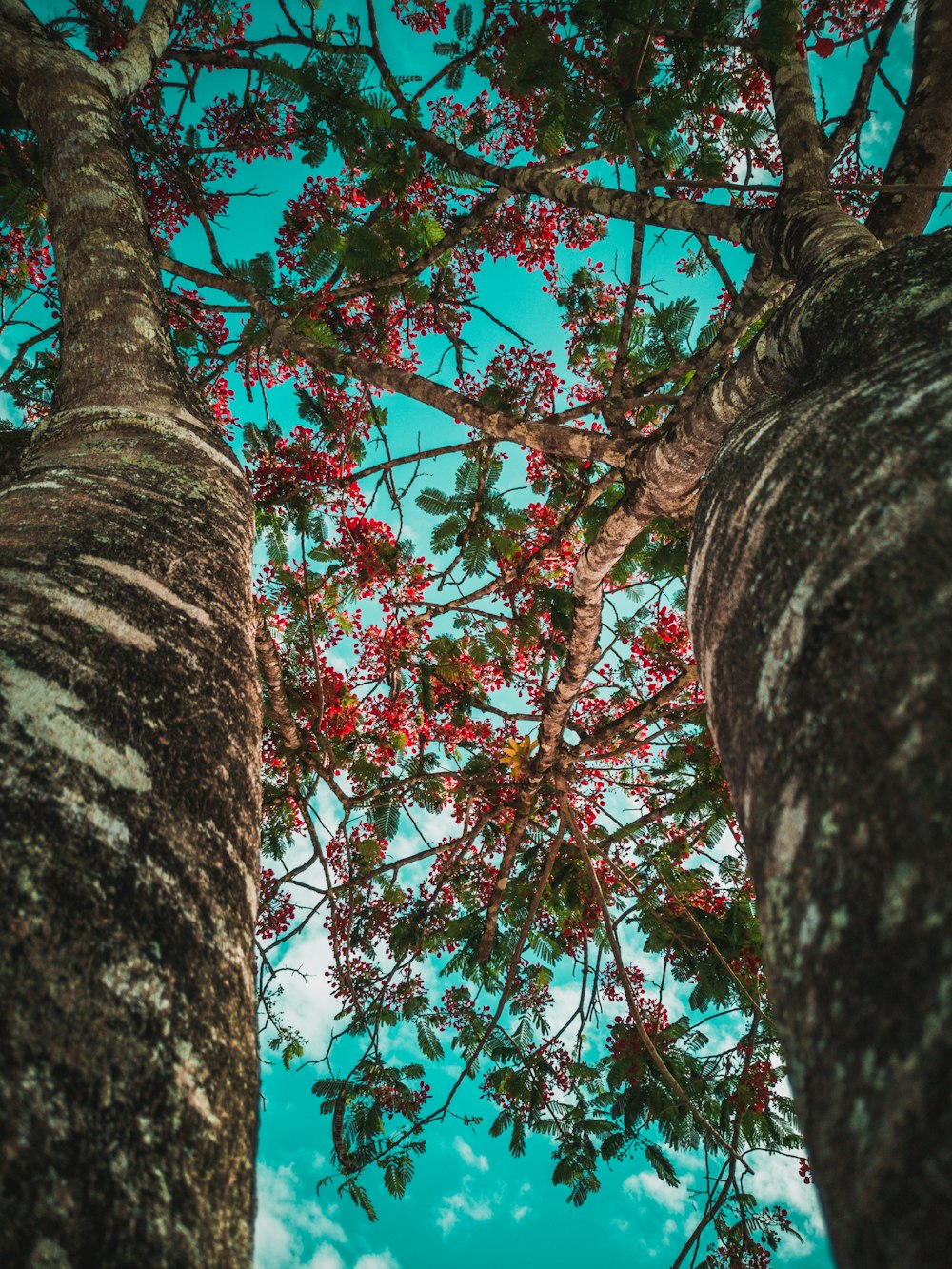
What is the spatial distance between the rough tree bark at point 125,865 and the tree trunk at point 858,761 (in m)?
0.45

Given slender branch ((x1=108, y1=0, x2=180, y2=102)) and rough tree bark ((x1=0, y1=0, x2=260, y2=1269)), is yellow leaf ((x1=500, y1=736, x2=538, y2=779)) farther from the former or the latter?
slender branch ((x1=108, y1=0, x2=180, y2=102))

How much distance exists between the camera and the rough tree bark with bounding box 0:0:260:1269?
17.4 inches

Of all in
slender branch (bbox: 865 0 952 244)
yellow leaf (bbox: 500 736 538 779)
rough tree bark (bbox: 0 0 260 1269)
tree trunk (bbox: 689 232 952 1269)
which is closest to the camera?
tree trunk (bbox: 689 232 952 1269)

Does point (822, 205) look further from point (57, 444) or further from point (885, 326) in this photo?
point (57, 444)

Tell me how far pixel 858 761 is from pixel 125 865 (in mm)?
610

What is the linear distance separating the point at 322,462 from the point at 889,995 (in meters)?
3.77

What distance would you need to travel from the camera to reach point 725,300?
419cm

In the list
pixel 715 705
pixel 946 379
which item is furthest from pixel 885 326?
pixel 715 705

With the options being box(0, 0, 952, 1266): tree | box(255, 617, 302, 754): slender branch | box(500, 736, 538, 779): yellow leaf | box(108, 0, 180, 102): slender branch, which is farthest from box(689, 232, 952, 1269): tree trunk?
box(108, 0, 180, 102): slender branch

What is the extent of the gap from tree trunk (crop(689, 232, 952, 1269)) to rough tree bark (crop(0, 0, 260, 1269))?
0.45m

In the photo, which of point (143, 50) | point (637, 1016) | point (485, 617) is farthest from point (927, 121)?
point (637, 1016)

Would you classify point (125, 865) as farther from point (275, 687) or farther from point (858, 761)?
point (275, 687)

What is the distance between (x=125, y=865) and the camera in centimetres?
62

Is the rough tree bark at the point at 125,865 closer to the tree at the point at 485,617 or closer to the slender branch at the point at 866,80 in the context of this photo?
the tree at the point at 485,617
